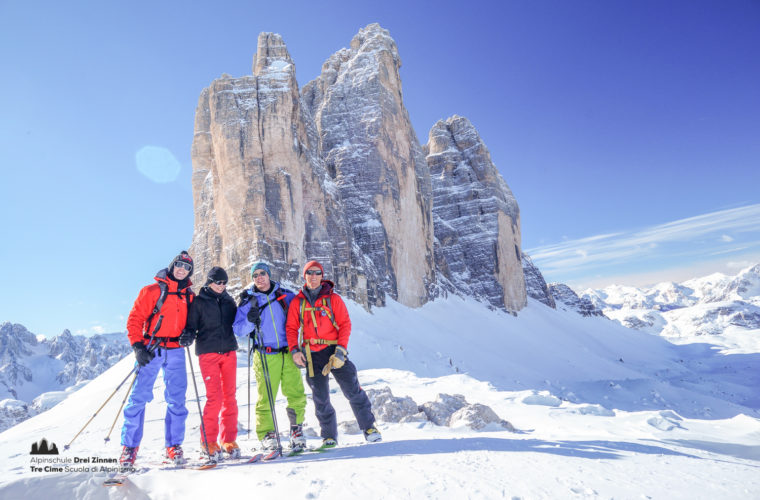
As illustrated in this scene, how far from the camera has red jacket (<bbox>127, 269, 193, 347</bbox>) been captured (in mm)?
4664

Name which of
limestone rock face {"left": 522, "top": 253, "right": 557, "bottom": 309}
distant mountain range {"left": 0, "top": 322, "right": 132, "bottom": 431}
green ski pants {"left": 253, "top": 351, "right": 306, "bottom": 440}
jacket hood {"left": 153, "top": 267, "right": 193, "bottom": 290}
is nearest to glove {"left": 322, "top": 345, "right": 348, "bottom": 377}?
green ski pants {"left": 253, "top": 351, "right": 306, "bottom": 440}

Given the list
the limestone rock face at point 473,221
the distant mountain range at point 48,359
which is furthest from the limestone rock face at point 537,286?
the distant mountain range at point 48,359

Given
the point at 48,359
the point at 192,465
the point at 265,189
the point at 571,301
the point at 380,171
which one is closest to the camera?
the point at 192,465

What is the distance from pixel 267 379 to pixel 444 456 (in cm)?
248

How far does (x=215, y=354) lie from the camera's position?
5.09 meters

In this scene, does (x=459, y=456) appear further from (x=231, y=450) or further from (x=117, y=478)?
(x=117, y=478)

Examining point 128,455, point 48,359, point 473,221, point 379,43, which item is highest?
point 379,43

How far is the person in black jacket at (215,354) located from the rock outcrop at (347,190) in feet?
62.5

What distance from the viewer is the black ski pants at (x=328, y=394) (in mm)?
5145

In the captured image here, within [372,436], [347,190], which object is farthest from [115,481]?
[347,190]

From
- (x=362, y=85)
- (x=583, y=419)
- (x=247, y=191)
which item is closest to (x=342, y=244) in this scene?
(x=247, y=191)

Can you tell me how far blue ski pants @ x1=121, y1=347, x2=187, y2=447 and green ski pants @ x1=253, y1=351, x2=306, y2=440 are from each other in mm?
914
